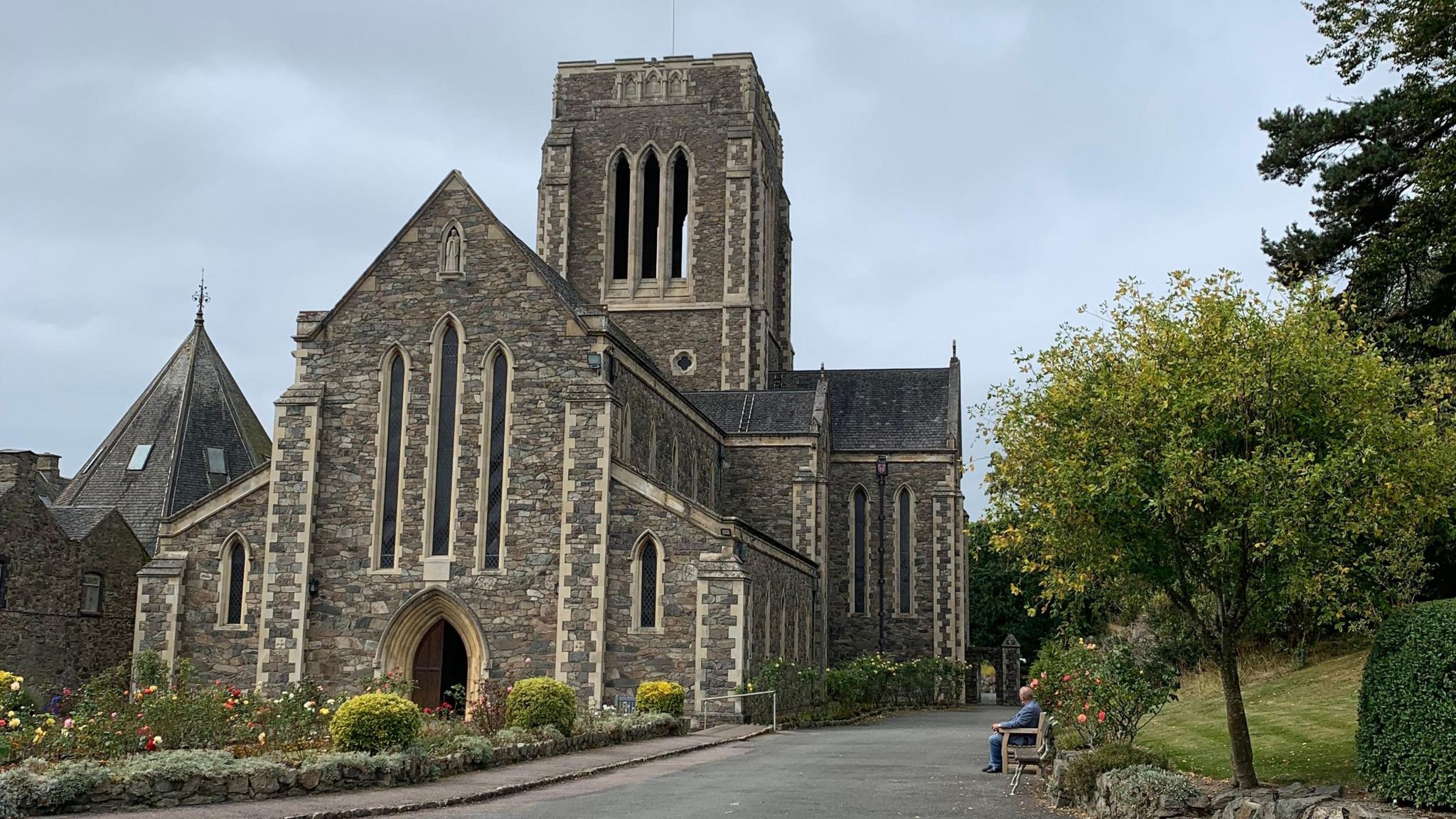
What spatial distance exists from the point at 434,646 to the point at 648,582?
5065 millimetres

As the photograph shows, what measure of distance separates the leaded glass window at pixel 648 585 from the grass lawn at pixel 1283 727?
10.4 metres

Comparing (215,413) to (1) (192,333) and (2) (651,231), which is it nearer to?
(1) (192,333)

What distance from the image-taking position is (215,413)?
129 ft

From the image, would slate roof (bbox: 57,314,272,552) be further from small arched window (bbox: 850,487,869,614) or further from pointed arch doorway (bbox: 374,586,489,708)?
small arched window (bbox: 850,487,869,614)

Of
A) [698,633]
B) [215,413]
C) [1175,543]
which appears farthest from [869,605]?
[1175,543]

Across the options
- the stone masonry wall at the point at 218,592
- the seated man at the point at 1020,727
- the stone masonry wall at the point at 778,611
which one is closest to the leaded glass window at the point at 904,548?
the stone masonry wall at the point at 778,611

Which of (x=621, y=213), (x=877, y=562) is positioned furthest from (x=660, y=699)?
(x=621, y=213)

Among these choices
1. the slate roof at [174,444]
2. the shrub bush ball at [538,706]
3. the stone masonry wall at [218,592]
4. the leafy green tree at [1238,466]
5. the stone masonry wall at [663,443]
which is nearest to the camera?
the leafy green tree at [1238,466]

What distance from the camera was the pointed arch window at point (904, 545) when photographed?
46.2 meters

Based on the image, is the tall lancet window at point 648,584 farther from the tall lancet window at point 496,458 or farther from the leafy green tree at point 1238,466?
the leafy green tree at point 1238,466

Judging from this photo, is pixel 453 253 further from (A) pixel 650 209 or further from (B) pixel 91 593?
(A) pixel 650 209

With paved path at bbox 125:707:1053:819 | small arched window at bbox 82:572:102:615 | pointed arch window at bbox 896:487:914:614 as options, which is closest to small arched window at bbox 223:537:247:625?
small arched window at bbox 82:572:102:615

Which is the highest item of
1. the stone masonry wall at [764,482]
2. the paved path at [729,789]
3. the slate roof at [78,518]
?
the stone masonry wall at [764,482]

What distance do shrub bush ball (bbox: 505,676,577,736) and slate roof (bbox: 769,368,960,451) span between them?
26700 mm
